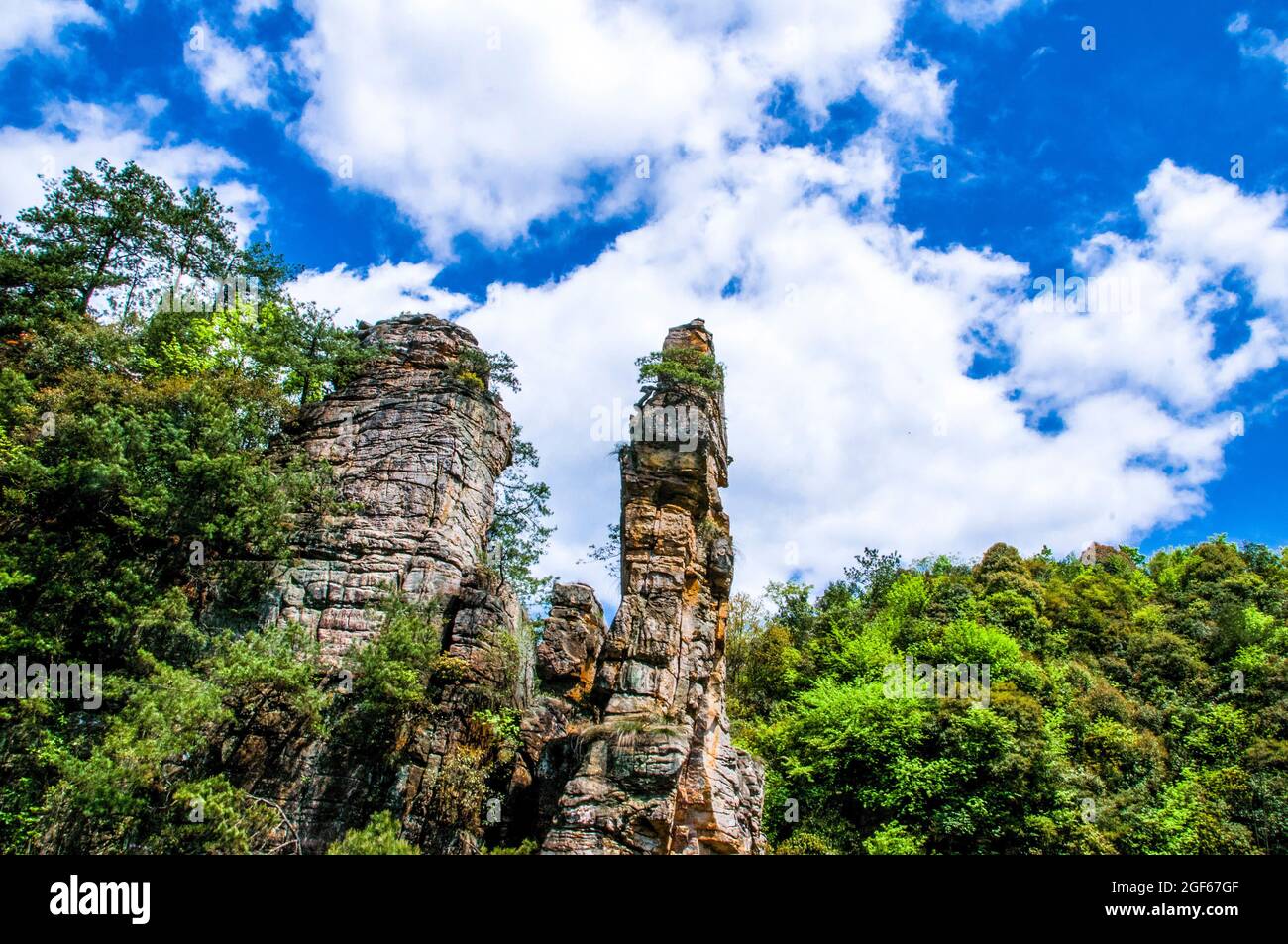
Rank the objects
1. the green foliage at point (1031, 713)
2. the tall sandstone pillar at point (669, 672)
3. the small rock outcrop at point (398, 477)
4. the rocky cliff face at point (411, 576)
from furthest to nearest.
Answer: the green foliage at point (1031, 713) < the small rock outcrop at point (398, 477) < the rocky cliff face at point (411, 576) < the tall sandstone pillar at point (669, 672)

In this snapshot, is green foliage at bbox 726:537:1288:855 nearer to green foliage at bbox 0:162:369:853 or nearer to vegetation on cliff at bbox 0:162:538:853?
vegetation on cliff at bbox 0:162:538:853

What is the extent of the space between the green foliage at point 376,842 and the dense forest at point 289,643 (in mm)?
98

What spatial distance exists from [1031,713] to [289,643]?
26.2 m

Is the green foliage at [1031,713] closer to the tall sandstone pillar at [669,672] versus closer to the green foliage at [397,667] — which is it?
Answer: the tall sandstone pillar at [669,672]

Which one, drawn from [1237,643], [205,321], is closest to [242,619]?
[205,321]

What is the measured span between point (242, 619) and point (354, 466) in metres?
5.31

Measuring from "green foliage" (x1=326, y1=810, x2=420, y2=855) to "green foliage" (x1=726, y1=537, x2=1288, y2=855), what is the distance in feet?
53.4


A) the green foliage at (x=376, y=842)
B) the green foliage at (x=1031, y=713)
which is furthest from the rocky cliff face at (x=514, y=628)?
the green foliage at (x=1031, y=713)

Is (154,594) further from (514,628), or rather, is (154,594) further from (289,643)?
(514,628)

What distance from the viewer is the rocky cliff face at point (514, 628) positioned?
1706 cm

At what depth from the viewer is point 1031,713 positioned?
97.2 ft
